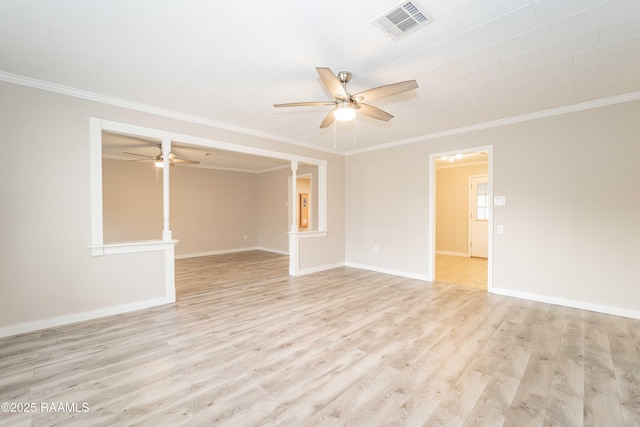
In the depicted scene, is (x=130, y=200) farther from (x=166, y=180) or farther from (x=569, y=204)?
(x=569, y=204)

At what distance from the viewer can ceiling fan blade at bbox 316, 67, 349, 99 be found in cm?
213

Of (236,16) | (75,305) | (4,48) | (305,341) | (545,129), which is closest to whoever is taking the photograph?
(236,16)

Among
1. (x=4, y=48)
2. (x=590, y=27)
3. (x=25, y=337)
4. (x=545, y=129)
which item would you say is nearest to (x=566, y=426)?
(x=590, y=27)

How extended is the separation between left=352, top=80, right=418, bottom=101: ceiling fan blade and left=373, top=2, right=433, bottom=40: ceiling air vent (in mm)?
358

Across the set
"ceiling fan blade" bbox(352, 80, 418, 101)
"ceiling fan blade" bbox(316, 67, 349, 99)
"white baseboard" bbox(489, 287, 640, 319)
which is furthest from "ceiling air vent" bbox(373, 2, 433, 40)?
"white baseboard" bbox(489, 287, 640, 319)

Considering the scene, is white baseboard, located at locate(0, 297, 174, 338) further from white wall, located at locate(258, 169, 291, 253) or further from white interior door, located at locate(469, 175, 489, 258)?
white interior door, located at locate(469, 175, 489, 258)

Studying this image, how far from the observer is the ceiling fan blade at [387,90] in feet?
7.50

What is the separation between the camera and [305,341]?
2688 millimetres

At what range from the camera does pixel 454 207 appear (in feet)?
26.5

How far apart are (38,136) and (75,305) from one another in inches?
75.2

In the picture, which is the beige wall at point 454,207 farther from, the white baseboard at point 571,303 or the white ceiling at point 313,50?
the white ceiling at point 313,50

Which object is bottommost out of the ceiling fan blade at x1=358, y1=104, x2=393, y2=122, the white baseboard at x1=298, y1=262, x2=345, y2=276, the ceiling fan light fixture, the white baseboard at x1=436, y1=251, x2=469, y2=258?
the white baseboard at x1=436, y1=251, x2=469, y2=258

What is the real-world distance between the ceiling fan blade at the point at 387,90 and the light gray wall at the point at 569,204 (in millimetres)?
2766

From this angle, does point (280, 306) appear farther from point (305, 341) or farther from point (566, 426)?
point (566, 426)
